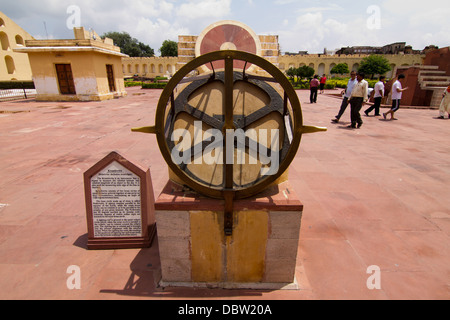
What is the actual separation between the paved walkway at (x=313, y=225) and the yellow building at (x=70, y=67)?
10352mm

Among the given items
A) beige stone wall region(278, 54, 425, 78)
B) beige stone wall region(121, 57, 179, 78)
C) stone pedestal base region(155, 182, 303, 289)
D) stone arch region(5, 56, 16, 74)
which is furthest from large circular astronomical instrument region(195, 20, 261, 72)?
beige stone wall region(278, 54, 425, 78)

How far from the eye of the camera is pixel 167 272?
2385mm

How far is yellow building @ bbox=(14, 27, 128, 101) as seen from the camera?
1530 cm

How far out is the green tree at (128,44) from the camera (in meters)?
64.6

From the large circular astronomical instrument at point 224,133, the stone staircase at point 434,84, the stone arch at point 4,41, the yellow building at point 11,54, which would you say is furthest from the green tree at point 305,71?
the large circular astronomical instrument at point 224,133

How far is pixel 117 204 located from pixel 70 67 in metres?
17.3

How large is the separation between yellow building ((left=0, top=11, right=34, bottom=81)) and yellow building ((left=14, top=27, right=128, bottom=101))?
687 inches

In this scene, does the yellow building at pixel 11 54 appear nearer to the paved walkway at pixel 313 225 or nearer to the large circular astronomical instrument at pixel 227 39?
the paved walkway at pixel 313 225

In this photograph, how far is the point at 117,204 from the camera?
2797 millimetres

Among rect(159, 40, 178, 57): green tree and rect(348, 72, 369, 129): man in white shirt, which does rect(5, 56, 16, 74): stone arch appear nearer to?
rect(159, 40, 178, 57): green tree

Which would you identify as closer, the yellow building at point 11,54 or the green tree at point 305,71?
the yellow building at point 11,54

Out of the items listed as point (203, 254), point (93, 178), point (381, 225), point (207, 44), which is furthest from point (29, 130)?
point (381, 225)
